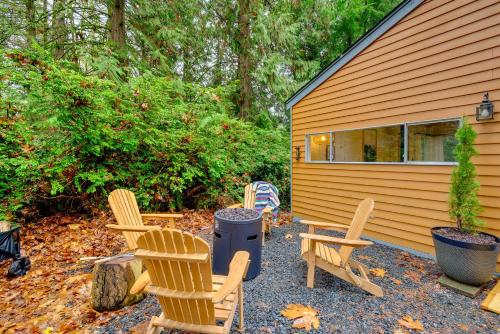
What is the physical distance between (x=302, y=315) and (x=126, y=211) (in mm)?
2472

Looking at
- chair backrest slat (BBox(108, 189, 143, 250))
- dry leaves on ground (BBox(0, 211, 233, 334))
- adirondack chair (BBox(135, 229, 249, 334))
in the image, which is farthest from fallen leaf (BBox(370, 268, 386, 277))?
chair backrest slat (BBox(108, 189, 143, 250))

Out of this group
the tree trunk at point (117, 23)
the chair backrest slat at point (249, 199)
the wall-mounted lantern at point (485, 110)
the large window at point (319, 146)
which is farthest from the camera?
the tree trunk at point (117, 23)

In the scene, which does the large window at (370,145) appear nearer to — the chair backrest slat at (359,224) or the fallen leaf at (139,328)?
the chair backrest slat at (359,224)

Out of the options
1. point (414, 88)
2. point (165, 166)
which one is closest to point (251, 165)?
point (165, 166)

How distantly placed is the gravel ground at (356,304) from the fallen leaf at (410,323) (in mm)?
45

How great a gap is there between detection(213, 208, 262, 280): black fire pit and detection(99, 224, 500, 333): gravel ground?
297 mm

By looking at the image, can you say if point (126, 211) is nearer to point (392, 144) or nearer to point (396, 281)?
point (396, 281)

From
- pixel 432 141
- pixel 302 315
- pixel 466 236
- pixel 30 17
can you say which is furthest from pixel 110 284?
pixel 30 17

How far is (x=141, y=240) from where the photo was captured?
5.63 feet

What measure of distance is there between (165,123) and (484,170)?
18.8ft

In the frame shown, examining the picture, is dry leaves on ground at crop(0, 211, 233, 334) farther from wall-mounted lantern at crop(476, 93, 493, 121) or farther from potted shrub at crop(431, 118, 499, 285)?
wall-mounted lantern at crop(476, 93, 493, 121)

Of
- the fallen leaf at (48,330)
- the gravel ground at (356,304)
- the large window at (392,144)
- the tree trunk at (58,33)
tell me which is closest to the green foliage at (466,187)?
the large window at (392,144)

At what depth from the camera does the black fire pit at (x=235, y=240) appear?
288 centimetres

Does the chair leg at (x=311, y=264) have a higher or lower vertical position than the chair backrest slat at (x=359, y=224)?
lower
